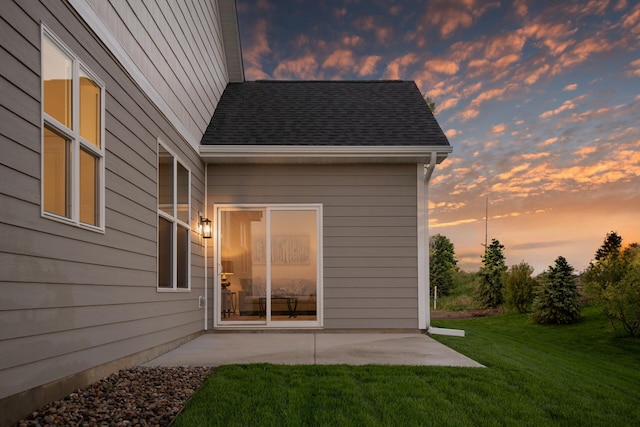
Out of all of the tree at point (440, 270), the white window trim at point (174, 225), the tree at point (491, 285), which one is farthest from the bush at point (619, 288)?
the tree at point (440, 270)

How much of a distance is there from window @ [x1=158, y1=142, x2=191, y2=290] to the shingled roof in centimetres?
132

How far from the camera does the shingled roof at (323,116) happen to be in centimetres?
774

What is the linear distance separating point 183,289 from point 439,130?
458 centimetres

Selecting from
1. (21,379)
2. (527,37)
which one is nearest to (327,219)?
(21,379)

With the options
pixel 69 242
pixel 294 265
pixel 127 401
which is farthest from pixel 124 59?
pixel 294 265

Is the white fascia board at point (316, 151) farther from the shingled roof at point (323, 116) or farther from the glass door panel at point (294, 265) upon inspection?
the glass door panel at point (294, 265)

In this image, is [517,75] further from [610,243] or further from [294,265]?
[610,243]

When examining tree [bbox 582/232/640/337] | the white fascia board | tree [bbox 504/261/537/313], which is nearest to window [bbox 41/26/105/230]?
the white fascia board

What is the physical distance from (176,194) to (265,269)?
7.74 feet

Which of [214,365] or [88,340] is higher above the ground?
[88,340]

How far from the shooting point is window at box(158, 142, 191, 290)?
5676 mm

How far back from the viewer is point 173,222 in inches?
239

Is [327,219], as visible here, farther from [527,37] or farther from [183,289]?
[527,37]

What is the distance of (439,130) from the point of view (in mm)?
8000
